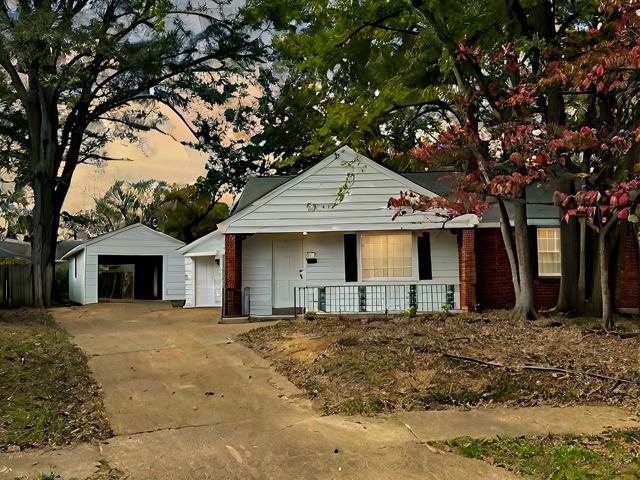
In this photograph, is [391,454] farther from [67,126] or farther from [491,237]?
[67,126]

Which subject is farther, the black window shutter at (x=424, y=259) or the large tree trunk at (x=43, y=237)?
the large tree trunk at (x=43, y=237)

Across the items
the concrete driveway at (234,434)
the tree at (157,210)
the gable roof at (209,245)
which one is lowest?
the concrete driveway at (234,434)

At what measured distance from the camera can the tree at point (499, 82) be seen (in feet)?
28.8

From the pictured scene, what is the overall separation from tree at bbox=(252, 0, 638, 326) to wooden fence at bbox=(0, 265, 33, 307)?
1426 centimetres

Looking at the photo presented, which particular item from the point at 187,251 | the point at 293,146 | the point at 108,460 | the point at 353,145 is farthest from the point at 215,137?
the point at 108,460

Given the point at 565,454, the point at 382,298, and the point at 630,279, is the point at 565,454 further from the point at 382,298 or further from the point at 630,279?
the point at 630,279

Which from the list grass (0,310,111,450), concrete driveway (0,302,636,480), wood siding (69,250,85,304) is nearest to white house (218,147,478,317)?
grass (0,310,111,450)

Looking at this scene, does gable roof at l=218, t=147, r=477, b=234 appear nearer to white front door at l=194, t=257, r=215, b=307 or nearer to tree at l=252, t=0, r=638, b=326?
tree at l=252, t=0, r=638, b=326

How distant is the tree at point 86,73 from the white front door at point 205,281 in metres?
6.52

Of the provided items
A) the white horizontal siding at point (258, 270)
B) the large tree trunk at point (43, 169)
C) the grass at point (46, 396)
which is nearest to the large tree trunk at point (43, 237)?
the large tree trunk at point (43, 169)

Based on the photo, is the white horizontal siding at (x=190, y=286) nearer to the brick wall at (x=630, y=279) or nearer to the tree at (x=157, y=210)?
the tree at (x=157, y=210)

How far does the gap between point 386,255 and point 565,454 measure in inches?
472

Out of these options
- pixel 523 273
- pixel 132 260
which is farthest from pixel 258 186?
pixel 132 260

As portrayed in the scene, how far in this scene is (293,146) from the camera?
28.1 meters
